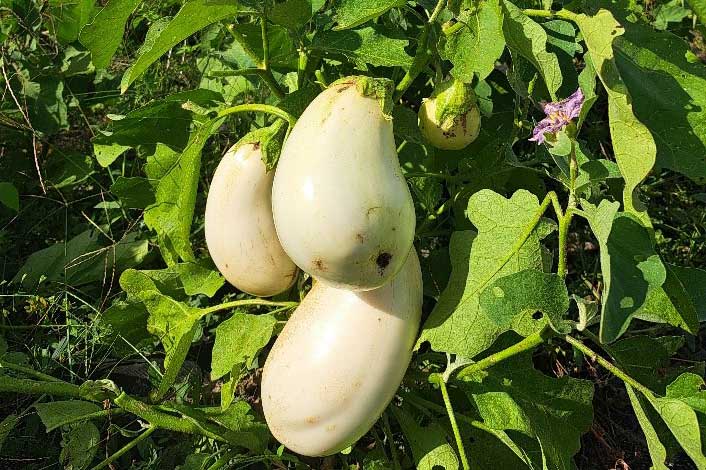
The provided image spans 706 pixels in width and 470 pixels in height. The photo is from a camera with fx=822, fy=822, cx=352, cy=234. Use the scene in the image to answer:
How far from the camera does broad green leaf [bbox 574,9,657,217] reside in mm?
835

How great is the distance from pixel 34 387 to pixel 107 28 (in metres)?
0.52

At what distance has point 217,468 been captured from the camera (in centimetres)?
124

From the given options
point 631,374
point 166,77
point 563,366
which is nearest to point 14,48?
point 166,77

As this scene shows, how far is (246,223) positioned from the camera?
Answer: 1218 mm

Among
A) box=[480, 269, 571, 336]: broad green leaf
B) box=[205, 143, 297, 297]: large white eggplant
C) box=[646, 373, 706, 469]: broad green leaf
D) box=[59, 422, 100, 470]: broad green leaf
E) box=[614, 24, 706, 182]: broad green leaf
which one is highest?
box=[614, 24, 706, 182]: broad green leaf

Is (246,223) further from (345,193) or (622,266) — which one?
(622,266)

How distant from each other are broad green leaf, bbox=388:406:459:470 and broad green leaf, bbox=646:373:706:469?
1.03 feet

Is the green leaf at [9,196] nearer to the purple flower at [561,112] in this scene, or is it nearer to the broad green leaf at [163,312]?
the broad green leaf at [163,312]

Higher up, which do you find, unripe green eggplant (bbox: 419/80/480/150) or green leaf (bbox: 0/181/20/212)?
unripe green eggplant (bbox: 419/80/480/150)

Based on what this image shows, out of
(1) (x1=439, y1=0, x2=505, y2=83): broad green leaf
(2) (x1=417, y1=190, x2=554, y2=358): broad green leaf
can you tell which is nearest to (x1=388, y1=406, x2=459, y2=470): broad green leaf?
(2) (x1=417, y1=190, x2=554, y2=358): broad green leaf

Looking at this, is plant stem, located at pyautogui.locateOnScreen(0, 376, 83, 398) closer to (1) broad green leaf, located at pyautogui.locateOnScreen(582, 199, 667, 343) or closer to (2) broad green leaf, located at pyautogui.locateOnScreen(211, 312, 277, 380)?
(2) broad green leaf, located at pyautogui.locateOnScreen(211, 312, 277, 380)

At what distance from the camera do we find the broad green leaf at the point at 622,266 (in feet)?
2.82

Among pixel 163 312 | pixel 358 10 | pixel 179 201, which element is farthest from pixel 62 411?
pixel 358 10

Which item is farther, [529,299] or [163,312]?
[163,312]
